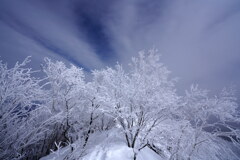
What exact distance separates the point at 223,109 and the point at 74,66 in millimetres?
10826

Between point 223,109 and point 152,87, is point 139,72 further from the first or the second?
point 223,109

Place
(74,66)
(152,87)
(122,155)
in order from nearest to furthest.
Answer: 1. (122,155)
2. (152,87)
3. (74,66)

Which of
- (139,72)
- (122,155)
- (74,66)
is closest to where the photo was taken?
(122,155)

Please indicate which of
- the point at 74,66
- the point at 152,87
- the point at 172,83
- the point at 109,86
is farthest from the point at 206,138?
the point at 74,66

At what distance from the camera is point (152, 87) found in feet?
31.3

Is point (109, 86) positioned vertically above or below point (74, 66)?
below

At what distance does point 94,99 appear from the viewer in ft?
38.1

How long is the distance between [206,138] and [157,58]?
6.06 metres

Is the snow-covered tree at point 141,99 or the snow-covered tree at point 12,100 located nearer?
the snow-covered tree at point 12,100

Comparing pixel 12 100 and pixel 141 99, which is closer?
pixel 12 100

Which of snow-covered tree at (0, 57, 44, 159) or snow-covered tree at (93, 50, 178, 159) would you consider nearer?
snow-covered tree at (0, 57, 44, 159)

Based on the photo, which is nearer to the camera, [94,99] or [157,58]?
[157,58]

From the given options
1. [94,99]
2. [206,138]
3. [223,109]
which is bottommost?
[206,138]

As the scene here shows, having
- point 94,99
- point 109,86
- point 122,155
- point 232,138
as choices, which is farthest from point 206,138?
point 94,99
